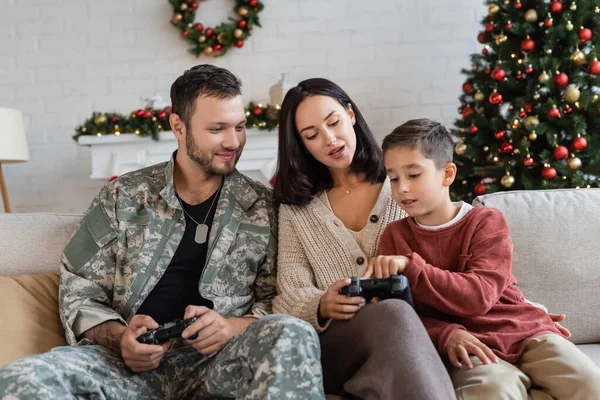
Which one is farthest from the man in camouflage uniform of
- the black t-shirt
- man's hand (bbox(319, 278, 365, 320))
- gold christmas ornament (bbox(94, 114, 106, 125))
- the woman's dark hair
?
gold christmas ornament (bbox(94, 114, 106, 125))

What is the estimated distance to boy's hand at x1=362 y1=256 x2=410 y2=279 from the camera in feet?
4.56

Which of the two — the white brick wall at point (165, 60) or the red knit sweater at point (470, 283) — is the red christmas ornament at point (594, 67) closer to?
the white brick wall at point (165, 60)

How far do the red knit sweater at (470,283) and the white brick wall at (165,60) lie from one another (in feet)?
6.77

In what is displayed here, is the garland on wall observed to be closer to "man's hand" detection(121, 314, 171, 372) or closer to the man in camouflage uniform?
the man in camouflage uniform

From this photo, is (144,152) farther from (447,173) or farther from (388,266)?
(388,266)

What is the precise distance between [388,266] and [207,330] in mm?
453

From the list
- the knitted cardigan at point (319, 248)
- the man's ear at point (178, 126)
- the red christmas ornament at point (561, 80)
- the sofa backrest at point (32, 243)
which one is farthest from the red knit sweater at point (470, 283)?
the red christmas ornament at point (561, 80)

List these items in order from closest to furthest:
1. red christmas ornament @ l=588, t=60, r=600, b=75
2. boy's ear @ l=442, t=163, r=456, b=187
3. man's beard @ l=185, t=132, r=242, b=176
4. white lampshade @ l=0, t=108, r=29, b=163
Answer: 1. boy's ear @ l=442, t=163, r=456, b=187
2. man's beard @ l=185, t=132, r=242, b=176
3. red christmas ornament @ l=588, t=60, r=600, b=75
4. white lampshade @ l=0, t=108, r=29, b=163

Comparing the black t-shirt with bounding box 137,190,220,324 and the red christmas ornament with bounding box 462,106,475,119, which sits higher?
the red christmas ornament with bounding box 462,106,475,119

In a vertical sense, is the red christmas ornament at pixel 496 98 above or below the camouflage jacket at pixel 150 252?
above

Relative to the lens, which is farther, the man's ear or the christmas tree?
the christmas tree

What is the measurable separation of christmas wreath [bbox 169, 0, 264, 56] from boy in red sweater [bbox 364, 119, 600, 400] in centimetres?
221

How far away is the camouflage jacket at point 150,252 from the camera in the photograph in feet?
5.57

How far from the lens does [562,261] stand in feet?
5.99
